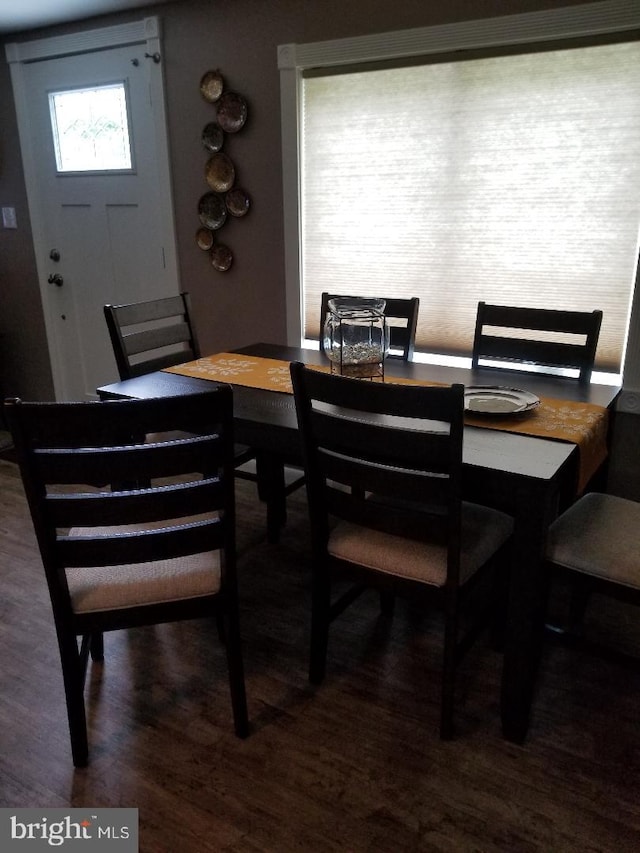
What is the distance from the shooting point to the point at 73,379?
424 centimetres

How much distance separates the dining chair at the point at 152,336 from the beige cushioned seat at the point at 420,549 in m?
0.85

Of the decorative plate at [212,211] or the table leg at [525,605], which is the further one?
the decorative plate at [212,211]

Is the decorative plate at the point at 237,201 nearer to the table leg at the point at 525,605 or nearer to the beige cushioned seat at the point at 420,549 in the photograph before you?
the beige cushioned seat at the point at 420,549

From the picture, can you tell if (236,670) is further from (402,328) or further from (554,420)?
(402,328)

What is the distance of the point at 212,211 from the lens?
11.0 feet

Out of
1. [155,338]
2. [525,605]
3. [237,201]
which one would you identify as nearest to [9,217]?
[237,201]

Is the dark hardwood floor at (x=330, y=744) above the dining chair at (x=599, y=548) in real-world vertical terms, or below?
below

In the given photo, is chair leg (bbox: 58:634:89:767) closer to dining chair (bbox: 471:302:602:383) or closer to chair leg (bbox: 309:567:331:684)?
chair leg (bbox: 309:567:331:684)

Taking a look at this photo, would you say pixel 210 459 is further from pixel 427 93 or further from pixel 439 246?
pixel 427 93

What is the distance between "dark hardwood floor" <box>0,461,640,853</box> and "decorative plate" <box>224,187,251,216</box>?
2.05m

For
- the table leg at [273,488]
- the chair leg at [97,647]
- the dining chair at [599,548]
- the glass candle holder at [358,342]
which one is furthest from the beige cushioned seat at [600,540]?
the chair leg at [97,647]

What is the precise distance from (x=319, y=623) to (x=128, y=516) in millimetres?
675

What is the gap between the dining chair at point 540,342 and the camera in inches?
86.2

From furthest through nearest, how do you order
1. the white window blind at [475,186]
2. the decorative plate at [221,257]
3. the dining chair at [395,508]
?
the decorative plate at [221,257], the white window blind at [475,186], the dining chair at [395,508]
